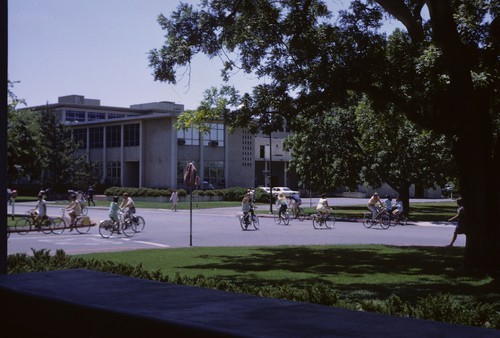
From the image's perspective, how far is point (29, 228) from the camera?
28.1m

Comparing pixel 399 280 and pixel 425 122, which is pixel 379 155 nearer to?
pixel 425 122

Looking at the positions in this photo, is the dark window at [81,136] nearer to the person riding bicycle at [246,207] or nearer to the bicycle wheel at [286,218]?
the bicycle wheel at [286,218]

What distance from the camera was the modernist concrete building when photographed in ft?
237

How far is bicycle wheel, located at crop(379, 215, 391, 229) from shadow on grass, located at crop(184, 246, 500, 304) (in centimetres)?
1198

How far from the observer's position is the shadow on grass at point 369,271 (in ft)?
36.5

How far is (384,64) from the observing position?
15516 millimetres

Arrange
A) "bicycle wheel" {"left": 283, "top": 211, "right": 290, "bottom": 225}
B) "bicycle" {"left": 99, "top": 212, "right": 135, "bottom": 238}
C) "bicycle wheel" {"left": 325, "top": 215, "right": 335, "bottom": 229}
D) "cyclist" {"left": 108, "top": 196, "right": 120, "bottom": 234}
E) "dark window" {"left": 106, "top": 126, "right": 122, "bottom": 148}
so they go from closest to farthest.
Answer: "cyclist" {"left": 108, "top": 196, "right": 120, "bottom": 234}
"bicycle" {"left": 99, "top": 212, "right": 135, "bottom": 238}
"bicycle wheel" {"left": 325, "top": 215, "right": 335, "bottom": 229}
"bicycle wheel" {"left": 283, "top": 211, "right": 290, "bottom": 225}
"dark window" {"left": 106, "top": 126, "right": 122, "bottom": 148}

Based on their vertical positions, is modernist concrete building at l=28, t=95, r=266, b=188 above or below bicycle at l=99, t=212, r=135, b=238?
above

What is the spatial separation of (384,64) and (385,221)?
59.4 feet

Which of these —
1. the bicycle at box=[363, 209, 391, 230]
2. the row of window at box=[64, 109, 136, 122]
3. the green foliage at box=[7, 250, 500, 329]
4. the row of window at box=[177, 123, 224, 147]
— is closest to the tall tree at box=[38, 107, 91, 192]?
the row of window at box=[177, 123, 224, 147]

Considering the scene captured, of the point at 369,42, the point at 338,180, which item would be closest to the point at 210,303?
the point at 369,42

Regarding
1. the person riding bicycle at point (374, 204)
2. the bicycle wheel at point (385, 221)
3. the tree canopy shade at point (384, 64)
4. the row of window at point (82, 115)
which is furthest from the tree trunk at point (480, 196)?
the row of window at point (82, 115)

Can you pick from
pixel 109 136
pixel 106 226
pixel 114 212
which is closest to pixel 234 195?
pixel 109 136

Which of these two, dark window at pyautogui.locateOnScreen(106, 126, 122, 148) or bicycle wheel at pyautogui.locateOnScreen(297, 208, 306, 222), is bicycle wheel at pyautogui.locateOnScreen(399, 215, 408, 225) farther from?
dark window at pyautogui.locateOnScreen(106, 126, 122, 148)
